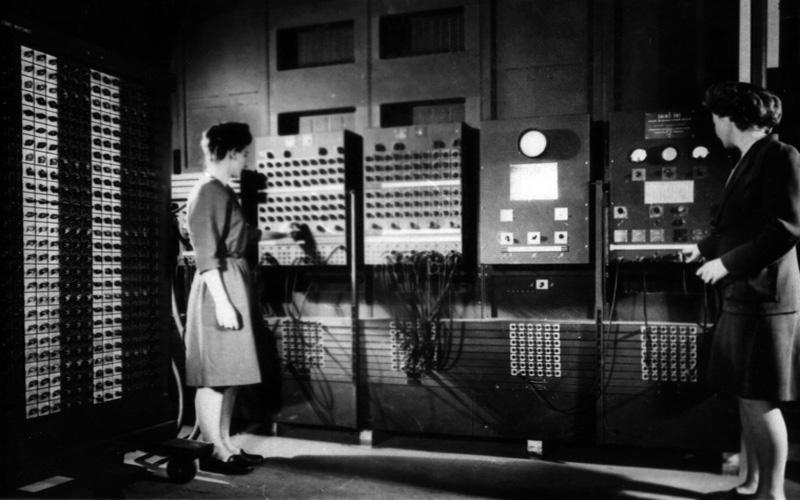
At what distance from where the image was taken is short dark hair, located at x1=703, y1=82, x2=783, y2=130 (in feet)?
7.78

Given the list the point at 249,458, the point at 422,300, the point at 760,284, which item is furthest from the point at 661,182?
the point at 249,458

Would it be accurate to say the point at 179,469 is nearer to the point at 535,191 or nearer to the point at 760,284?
the point at 535,191

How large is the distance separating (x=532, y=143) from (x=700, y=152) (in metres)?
0.82

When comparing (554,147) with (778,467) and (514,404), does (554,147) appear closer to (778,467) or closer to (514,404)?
(514,404)

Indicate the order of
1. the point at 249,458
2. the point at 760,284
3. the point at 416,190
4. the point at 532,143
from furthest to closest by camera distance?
1. the point at 416,190
2. the point at 532,143
3. the point at 249,458
4. the point at 760,284

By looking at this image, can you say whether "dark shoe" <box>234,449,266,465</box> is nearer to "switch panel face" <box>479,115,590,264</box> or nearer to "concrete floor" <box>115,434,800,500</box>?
"concrete floor" <box>115,434,800,500</box>

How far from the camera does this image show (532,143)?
3.32 m

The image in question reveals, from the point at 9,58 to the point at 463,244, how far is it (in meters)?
2.23

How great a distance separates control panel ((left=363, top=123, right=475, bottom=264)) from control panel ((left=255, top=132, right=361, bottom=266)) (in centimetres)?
14

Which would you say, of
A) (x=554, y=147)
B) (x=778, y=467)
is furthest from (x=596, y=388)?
(x=554, y=147)

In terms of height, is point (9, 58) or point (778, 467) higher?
point (9, 58)

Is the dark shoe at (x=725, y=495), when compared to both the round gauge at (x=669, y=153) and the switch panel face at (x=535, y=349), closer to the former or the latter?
the switch panel face at (x=535, y=349)

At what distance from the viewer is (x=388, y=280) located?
12.1 ft

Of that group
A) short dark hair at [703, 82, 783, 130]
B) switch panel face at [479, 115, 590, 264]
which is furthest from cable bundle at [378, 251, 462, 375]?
short dark hair at [703, 82, 783, 130]
